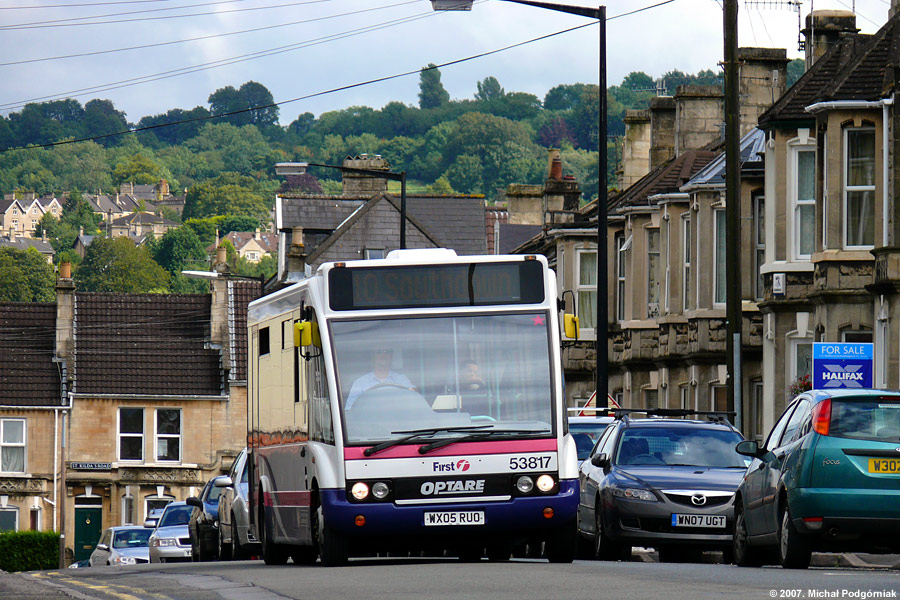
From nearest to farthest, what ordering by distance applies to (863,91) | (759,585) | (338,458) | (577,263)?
(759,585) < (338,458) < (863,91) < (577,263)

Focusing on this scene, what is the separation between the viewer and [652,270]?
43.9 metres

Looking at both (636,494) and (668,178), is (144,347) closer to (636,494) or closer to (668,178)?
(668,178)

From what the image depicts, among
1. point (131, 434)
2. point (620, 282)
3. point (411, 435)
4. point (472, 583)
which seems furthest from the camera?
point (131, 434)

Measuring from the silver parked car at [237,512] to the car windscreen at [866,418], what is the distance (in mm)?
8242

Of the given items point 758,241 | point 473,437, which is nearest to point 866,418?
point 473,437

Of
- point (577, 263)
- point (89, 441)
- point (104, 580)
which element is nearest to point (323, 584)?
point (104, 580)

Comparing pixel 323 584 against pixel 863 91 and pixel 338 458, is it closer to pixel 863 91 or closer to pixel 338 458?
pixel 338 458

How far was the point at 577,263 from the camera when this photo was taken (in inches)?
1911

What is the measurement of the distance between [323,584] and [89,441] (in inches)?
1780

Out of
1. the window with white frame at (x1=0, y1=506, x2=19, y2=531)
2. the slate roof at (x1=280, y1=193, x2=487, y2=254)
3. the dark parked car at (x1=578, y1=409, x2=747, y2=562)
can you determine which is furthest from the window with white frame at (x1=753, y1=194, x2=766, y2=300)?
the window with white frame at (x1=0, y1=506, x2=19, y2=531)

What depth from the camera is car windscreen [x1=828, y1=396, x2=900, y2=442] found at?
15555mm

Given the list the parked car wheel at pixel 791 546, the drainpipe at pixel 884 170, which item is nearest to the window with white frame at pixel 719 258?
the drainpipe at pixel 884 170

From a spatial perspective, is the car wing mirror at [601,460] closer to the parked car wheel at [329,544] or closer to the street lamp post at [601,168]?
the parked car wheel at [329,544]

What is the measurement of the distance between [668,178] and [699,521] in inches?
926
